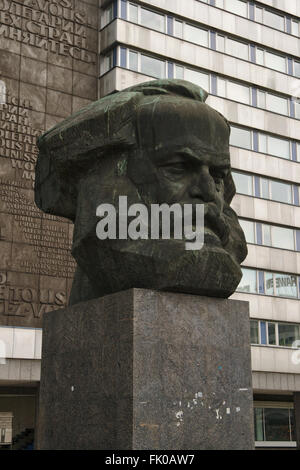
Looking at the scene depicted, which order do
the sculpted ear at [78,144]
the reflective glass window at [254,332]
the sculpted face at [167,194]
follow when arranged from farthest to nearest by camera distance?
the reflective glass window at [254,332], the sculpted ear at [78,144], the sculpted face at [167,194]

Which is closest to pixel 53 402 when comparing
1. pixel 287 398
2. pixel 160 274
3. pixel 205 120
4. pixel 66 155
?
pixel 160 274

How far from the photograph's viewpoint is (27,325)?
72.2ft

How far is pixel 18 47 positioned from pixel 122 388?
2054 cm

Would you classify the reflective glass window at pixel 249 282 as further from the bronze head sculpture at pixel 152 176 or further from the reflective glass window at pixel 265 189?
the bronze head sculpture at pixel 152 176

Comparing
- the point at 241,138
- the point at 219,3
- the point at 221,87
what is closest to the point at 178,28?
the point at 219,3

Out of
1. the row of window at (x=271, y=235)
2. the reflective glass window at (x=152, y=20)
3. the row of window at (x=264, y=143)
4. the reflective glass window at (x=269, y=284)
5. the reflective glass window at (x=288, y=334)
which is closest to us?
the reflective glass window at (x=152, y=20)

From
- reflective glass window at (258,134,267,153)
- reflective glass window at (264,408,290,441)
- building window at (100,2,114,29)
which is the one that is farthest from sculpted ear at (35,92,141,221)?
reflective glass window at (264,408,290,441)

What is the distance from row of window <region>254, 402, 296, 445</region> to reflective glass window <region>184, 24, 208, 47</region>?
16837mm

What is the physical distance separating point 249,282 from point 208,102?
25.6 ft

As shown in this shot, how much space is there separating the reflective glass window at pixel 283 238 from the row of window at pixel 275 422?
7.83m

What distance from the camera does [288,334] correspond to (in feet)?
91.7

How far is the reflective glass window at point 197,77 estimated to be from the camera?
2712 cm

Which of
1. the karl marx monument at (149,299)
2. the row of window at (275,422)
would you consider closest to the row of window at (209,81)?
the row of window at (275,422)

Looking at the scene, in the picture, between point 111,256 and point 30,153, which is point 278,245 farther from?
point 111,256
